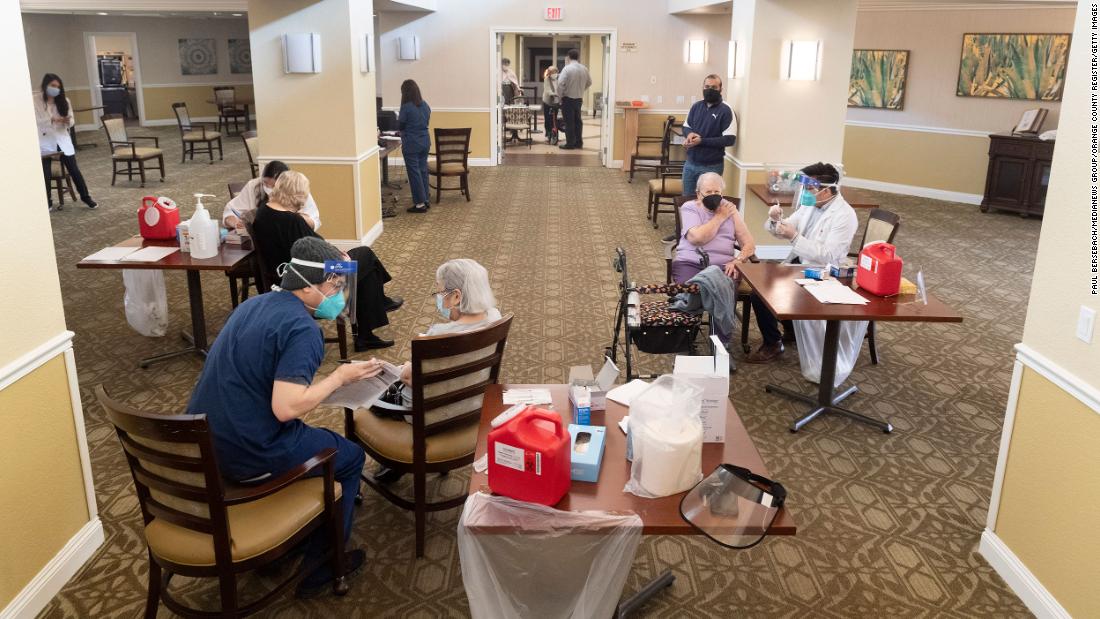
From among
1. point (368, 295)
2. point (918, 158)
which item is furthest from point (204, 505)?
point (918, 158)

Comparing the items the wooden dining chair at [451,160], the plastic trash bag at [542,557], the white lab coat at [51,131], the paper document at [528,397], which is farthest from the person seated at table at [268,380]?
the white lab coat at [51,131]

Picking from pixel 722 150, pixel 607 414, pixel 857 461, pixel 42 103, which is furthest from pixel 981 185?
pixel 42 103

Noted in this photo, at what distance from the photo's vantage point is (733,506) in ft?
8.12

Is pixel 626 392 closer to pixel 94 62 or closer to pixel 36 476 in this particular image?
pixel 36 476

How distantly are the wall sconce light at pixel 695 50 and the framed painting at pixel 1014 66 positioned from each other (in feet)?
12.8

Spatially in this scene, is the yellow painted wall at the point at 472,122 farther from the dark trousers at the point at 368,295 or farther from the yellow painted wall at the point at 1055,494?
the yellow painted wall at the point at 1055,494

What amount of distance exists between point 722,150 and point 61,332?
6.58 m

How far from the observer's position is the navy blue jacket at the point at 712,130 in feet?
27.0

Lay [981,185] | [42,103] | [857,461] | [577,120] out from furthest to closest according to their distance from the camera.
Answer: [577,120] < [981,185] < [42,103] < [857,461]

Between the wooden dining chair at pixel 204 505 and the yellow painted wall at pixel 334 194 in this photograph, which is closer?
the wooden dining chair at pixel 204 505

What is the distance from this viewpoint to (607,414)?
304cm

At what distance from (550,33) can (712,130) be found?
6.41 m

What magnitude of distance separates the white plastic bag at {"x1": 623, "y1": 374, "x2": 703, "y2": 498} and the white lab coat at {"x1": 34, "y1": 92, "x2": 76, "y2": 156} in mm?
9796

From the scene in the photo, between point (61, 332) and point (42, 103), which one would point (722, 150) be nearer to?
point (61, 332)
